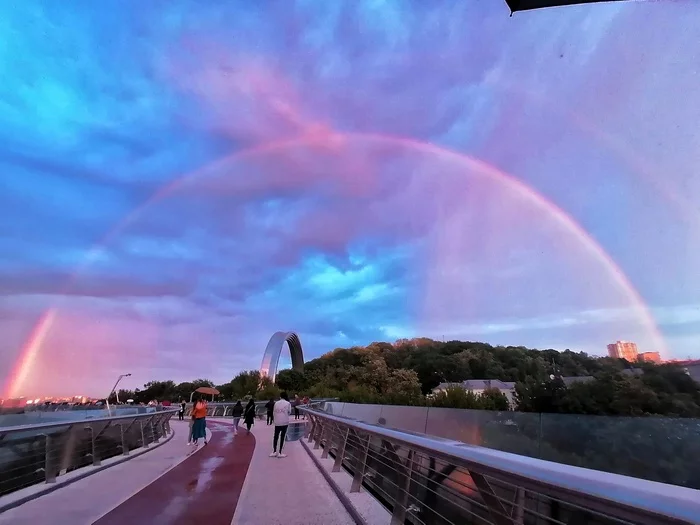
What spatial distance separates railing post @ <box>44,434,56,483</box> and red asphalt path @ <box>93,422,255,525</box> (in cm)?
147

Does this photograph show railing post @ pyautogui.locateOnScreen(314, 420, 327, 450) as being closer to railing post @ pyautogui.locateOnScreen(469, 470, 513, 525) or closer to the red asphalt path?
the red asphalt path

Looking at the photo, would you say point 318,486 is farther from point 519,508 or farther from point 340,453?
point 519,508

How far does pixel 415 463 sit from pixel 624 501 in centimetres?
326

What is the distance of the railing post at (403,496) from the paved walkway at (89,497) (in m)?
3.66

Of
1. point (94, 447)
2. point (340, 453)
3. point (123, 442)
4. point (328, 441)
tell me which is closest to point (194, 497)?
point (340, 453)

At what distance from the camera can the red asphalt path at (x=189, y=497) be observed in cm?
558

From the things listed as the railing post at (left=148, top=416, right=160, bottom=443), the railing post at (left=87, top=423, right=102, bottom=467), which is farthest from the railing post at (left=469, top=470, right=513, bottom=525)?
the railing post at (left=148, top=416, right=160, bottom=443)

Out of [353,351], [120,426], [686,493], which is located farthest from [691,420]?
[353,351]

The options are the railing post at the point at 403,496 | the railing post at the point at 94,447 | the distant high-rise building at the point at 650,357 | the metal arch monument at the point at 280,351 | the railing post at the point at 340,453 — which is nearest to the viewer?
the railing post at the point at 403,496

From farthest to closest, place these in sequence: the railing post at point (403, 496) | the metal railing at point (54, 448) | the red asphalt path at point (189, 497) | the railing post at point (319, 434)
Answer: the railing post at point (319, 434) → the metal railing at point (54, 448) → the red asphalt path at point (189, 497) → the railing post at point (403, 496)

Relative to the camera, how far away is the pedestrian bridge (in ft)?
6.34

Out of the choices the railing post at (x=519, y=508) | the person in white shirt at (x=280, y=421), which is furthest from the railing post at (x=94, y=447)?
the railing post at (x=519, y=508)

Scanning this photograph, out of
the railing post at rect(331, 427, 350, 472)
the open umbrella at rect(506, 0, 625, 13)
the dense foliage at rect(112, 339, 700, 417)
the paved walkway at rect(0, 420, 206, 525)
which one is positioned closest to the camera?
the open umbrella at rect(506, 0, 625, 13)

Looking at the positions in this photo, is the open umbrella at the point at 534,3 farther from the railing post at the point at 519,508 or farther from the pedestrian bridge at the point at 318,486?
the railing post at the point at 519,508
